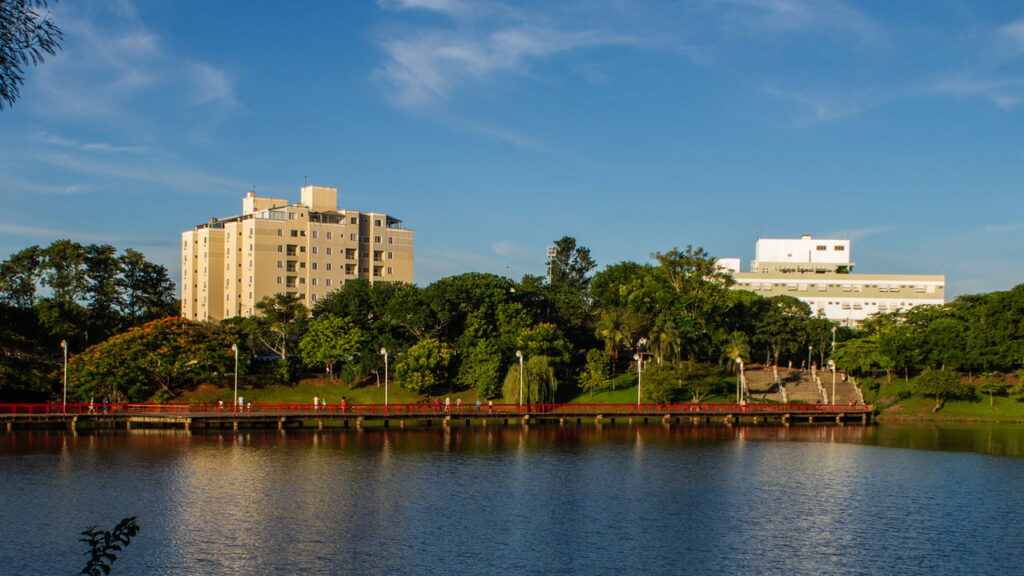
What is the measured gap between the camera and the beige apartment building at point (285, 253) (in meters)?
132

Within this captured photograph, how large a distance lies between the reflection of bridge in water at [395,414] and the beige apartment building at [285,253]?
47299mm

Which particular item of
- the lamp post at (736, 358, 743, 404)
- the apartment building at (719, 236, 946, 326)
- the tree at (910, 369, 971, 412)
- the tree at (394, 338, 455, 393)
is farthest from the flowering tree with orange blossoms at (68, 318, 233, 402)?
the apartment building at (719, 236, 946, 326)

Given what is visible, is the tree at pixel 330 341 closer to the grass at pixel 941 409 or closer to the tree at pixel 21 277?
the tree at pixel 21 277

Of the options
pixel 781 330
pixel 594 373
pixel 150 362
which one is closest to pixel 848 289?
pixel 781 330

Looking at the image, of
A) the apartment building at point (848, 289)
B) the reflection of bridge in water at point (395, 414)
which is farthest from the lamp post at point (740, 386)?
the apartment building at point (848, 289)

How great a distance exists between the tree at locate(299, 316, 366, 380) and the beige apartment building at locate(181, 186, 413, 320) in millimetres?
31262

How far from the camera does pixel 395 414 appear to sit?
83.7m

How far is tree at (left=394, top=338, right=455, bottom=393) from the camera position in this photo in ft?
306

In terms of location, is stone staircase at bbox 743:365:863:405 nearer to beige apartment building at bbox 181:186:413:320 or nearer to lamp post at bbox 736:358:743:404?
lamp post at bbox 736:358:743:404

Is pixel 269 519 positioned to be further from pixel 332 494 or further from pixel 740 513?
pixel 740 513

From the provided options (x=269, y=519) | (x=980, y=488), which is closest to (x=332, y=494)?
(x=269, y=519)

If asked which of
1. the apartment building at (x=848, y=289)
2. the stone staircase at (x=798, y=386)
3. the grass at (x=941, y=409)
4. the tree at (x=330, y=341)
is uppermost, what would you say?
the apartment building at (x=848, y=289)

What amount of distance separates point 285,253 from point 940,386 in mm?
85572

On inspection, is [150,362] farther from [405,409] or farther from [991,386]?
[991,386]
